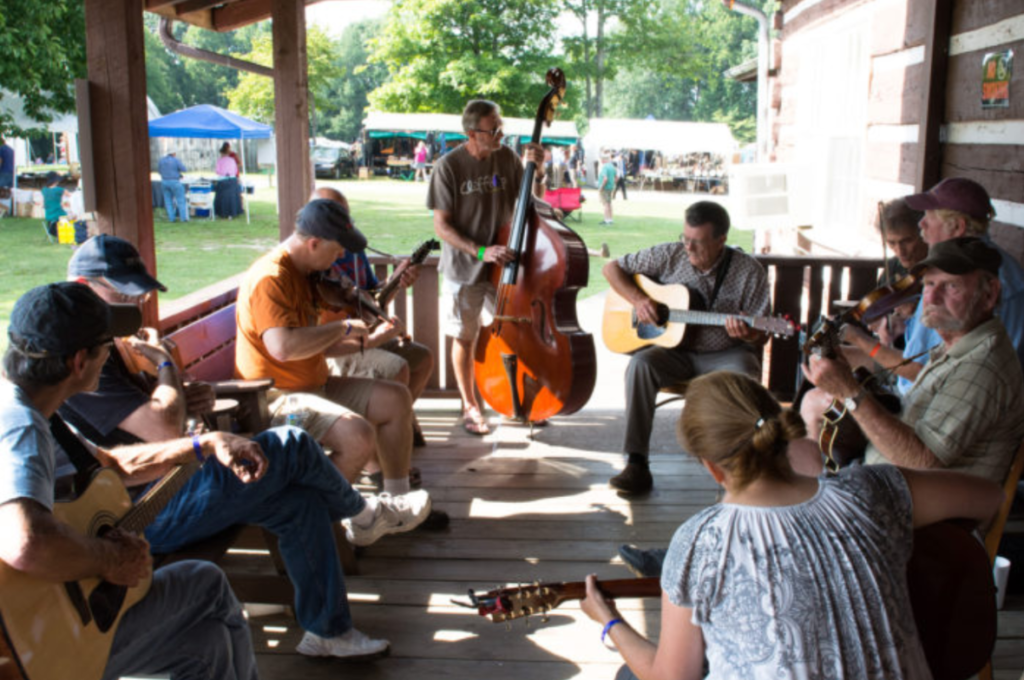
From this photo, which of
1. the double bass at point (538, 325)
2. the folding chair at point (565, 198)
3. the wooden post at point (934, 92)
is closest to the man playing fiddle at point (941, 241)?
the double bass at point (538, 325)

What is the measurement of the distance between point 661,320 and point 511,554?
1235 mm

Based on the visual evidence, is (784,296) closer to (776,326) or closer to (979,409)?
(776,326)

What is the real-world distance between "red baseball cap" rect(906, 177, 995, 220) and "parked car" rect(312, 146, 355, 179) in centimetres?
2959

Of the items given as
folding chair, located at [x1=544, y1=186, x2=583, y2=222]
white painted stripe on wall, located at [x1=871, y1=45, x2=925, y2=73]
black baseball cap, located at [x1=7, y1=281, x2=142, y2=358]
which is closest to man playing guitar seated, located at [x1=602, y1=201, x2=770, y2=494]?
white painted stripe on wall, located at [x1=871, y1=45, x2=925, y2=73]

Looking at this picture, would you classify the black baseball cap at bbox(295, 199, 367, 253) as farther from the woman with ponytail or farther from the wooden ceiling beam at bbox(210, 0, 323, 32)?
the wooden ceiling beam at bbox(210, 0, 323, 32)

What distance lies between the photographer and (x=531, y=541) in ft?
10.7

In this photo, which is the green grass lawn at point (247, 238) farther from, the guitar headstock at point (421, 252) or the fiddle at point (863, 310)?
the fiddle at point (863, 310)

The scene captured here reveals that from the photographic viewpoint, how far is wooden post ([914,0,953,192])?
13.6 ft

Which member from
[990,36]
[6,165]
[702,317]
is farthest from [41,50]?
[990,36]

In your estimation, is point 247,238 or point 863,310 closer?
point 863,310

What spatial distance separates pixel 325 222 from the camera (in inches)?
123

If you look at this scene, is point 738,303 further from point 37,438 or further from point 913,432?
point 37,438

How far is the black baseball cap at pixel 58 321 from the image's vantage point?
5.61 feet

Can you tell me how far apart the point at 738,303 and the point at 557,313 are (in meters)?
0.75
